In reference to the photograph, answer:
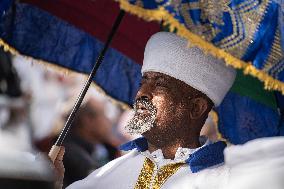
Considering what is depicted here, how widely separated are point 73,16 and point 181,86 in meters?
1.21

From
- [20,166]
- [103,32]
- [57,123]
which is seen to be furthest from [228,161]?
[57,123]

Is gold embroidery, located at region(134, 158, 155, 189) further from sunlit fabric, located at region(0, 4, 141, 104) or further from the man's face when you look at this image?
sunlit fabric, located at region(0, 4, 141, 104)

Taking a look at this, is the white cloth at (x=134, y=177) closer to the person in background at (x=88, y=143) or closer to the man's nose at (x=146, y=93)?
the man's nose at (x=146, y=93)

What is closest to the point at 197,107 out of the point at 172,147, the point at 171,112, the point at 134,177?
the point at 171,112

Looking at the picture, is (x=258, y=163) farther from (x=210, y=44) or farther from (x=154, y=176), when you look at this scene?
(x=154, y=176)

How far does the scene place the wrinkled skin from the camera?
306 cm

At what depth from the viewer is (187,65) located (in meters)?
3.12

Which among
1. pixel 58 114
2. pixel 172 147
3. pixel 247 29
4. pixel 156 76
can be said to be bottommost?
pixel 58 114

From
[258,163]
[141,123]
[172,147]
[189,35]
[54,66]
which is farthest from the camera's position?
[54,66]

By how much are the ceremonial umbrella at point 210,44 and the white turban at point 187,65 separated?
21 centimetres

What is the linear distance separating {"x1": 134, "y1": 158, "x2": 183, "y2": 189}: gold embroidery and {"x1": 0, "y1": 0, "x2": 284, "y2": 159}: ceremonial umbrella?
739mm

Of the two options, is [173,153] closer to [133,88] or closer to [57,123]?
[133,88]

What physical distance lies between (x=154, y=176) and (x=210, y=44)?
1.03 meters

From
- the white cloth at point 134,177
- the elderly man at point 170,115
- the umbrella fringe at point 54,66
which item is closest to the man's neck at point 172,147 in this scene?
the elderly man at point 170,115
